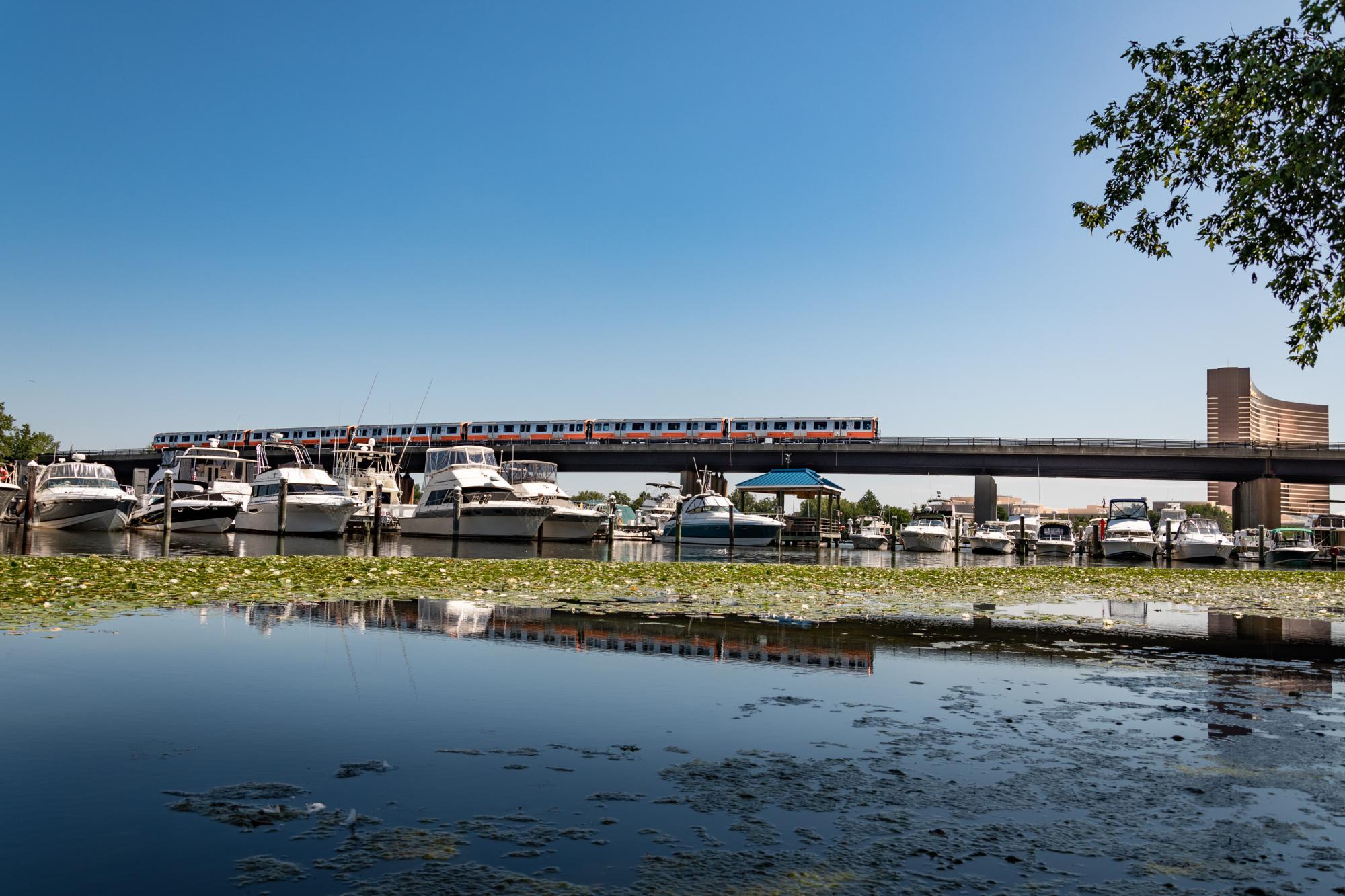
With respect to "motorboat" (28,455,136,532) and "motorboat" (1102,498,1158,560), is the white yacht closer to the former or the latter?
"motorboat" (1102,498,1158,560)

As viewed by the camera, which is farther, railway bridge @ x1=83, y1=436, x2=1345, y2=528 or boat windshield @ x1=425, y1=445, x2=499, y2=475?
railway bridge @ x1=83, y1=436, x2=1345, y2=528

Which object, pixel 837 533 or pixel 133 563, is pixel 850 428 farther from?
pixel 133 563

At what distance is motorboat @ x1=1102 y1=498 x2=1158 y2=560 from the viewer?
59.3 meters

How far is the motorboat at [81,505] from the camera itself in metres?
50.2

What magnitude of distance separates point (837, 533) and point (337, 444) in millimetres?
53335

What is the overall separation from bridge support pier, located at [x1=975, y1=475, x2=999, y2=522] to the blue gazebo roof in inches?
1061

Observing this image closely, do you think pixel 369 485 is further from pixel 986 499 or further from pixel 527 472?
pixel 986 499

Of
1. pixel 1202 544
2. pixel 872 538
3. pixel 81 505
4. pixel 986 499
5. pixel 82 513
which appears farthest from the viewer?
pixel 986 499

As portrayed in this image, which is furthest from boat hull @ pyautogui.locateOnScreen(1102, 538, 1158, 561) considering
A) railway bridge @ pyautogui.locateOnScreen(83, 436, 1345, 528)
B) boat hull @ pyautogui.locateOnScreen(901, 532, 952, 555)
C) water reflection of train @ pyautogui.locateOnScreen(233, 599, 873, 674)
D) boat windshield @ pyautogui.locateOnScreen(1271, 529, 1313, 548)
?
water reflection of train @ pyautogui.locateOnScreen(233, 599, 873, 674)

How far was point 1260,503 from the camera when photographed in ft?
290

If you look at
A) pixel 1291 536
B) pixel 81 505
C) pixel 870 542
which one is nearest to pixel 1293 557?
pixel 1291 536

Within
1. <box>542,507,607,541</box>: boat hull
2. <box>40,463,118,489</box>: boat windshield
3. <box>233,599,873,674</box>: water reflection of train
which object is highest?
<box>40,463,118,489</box>: boat windshield

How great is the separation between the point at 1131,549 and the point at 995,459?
1278 inches

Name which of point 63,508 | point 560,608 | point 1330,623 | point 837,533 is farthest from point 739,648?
point 837,533
